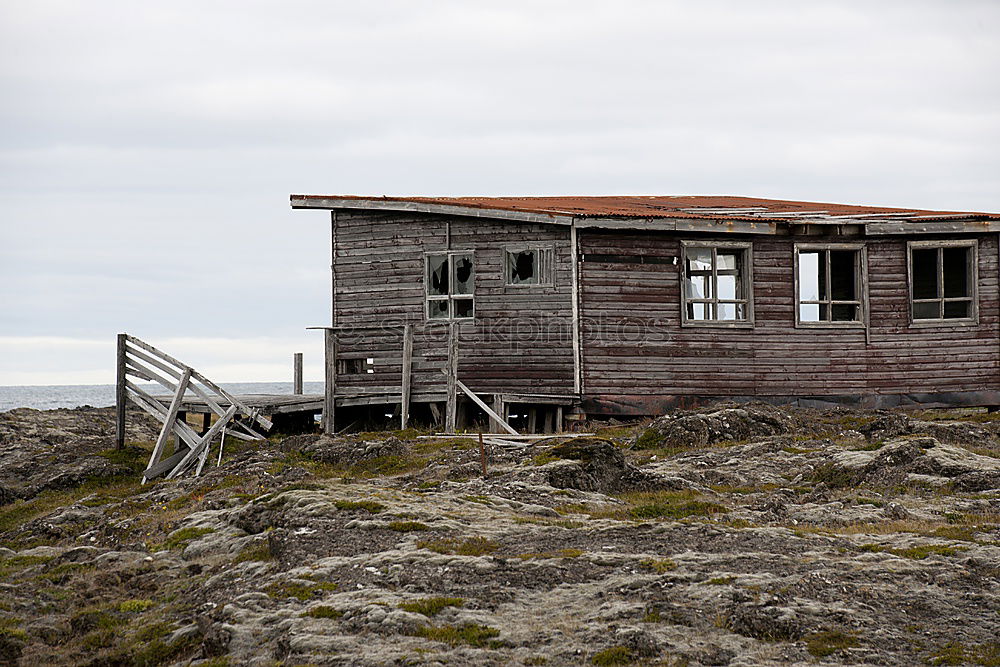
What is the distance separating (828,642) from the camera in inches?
332

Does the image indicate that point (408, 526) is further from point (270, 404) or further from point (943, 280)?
point (943, 280)

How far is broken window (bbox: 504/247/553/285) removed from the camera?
22609 millimetres

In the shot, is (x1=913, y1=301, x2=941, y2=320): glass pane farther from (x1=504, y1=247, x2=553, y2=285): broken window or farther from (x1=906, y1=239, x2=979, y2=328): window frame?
(x1=504, y1=247, x2=553, y2=285): broken window

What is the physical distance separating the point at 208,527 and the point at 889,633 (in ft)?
29.2

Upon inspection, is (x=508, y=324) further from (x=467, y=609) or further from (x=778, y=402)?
(x=467, y=609)

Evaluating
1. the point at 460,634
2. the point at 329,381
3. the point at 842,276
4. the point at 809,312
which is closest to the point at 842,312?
the point at 842,276

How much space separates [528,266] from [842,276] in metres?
8.77

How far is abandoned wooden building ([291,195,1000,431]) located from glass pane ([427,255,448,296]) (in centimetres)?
5

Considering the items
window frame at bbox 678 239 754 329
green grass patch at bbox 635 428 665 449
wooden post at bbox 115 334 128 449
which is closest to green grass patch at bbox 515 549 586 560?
green grass patch at bbox 635 428 665 449

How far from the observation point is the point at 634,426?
71.5ft

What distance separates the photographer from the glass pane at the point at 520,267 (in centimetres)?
2292

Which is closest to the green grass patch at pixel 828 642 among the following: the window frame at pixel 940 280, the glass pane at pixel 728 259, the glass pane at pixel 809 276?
the glass pane at pixel 728 259

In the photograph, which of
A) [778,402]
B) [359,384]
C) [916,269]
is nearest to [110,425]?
[359,384]

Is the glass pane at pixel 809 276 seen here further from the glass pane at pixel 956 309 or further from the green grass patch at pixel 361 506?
→ the green grass patch at pixel 361 506
